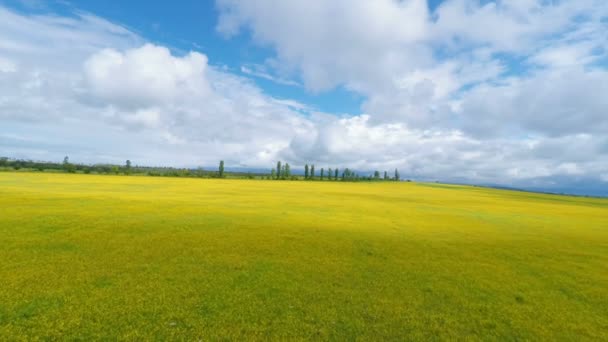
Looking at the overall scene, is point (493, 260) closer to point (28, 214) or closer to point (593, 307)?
point (593, 307)

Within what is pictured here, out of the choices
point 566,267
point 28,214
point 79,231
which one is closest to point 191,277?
point 79,231

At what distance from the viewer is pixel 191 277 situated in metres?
9.00

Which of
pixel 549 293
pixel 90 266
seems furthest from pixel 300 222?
pixel 549 293

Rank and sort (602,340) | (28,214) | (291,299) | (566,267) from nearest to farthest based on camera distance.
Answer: (602,340) → (291,299) → (566,267) → (28,214)

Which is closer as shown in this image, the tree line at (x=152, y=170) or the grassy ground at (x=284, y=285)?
the grassy ground at (x=284, y=285)

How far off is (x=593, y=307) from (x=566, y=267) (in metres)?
4.49

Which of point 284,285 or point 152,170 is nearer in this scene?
point 284,285

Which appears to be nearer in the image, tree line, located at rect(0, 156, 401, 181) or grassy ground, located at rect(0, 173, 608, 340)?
grassy ground, located at rect(0, 173, 608, 340)

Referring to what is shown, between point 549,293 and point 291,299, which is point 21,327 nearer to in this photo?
point 291,299

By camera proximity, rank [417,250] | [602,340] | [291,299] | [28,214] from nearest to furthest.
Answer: [602,340] → [291,299] → [417,250] → [28,214]

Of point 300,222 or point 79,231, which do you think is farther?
point 300,222

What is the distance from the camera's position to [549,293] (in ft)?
29.3

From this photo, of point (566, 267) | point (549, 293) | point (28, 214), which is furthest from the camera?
point (28, 214)

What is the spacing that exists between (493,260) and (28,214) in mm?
29149
